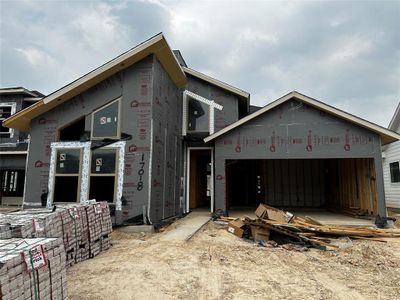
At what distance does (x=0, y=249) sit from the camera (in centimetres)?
298

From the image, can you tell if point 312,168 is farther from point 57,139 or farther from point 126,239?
point 57,139

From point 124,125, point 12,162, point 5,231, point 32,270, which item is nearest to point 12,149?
point 12,162

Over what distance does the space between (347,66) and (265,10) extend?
8.86 m

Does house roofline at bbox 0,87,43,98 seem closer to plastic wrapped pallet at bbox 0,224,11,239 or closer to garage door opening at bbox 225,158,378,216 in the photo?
garage door opening at bbox 225,158,378,216

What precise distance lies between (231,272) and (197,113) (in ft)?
30.4

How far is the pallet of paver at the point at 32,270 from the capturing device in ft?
8.63

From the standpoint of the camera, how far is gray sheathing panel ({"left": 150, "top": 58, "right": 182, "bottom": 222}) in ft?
32.0

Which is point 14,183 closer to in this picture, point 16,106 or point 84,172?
point 16,106

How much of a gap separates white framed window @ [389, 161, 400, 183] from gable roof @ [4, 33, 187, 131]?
1336 cm

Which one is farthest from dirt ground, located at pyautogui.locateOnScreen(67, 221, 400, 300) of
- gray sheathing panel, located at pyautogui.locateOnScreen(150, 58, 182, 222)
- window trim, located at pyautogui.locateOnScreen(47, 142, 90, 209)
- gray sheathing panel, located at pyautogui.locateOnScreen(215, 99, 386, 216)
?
gray sheathing panel, located at pyautogui.locateOnScreen(215, 99, 386, 216)

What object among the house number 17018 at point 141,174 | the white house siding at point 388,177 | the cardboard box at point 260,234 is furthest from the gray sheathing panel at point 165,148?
the white house siding at point 388,177

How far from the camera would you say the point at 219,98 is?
13648mm

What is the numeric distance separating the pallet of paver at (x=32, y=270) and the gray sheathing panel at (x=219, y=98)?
10.6 meters

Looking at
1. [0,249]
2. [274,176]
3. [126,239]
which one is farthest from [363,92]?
[0,249]
